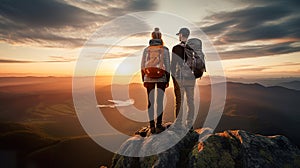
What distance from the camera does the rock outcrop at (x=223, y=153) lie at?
8.03 metres

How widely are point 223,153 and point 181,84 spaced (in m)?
3.56

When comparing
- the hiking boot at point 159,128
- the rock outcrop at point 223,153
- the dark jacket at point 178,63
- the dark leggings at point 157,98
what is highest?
the dark jacket at point 178,63

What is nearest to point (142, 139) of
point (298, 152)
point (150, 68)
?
point (150, 68)

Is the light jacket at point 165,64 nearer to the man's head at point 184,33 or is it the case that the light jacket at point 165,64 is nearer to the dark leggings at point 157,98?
the dark leggings at point 157,98

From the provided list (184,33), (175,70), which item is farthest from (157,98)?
(184,33)

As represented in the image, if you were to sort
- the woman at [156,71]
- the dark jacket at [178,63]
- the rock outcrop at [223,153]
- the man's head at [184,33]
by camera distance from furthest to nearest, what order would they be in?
the man's head at [184,33] < the dark jacket at [178,63] < the woman at [156,71] < the rock outcrop at [223,153]

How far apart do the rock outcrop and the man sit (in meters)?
1.04

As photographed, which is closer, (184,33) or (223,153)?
(223,153)

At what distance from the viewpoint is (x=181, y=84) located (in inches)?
408

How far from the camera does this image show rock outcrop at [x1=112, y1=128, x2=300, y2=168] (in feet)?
26.3

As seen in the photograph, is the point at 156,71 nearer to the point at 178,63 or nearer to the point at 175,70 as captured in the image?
the point at 175,70

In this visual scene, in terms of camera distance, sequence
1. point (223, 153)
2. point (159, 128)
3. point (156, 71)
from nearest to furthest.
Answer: point (223, 153)
point (156, 71)
point (159, 128)

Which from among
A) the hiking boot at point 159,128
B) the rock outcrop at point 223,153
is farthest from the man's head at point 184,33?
→ the rock outcrop at point 223,153

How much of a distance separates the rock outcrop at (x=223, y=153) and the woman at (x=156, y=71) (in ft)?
3.91
